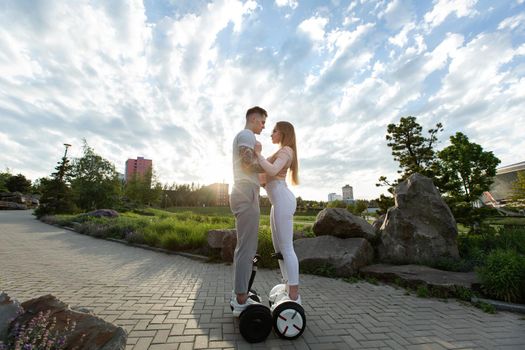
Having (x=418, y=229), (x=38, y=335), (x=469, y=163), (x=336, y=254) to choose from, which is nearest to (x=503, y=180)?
(x=469, y=163)

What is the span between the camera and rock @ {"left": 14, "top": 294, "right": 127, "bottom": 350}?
200 cm

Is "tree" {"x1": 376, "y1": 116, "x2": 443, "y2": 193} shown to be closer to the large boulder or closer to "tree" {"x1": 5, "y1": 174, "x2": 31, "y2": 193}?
the large boulder

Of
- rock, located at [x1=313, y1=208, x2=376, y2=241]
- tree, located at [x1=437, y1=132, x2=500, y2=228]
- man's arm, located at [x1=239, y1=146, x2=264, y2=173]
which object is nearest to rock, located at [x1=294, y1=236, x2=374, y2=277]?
rock, located at [x1=313, y1=208, x2=376, y2=241]

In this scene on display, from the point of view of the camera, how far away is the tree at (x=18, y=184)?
45.6 metres

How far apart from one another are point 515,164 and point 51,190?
64.9 meters

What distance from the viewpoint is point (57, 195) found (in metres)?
22.9

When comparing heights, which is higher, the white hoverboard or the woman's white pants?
the woman's white pants

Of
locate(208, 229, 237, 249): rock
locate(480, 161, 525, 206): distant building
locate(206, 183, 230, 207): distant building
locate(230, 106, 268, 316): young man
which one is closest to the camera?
locate(230, 106, 268, 316): young man

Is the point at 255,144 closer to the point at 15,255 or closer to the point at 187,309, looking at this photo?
the point at 187,309

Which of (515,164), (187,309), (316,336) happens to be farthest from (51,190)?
(515,164)

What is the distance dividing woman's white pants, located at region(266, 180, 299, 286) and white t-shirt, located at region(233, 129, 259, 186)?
28cm

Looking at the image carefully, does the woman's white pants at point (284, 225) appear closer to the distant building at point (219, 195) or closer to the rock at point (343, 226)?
the rock at point (343, 226)

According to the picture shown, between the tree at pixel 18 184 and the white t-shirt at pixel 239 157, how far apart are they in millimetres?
61027

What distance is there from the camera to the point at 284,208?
9.04ft
